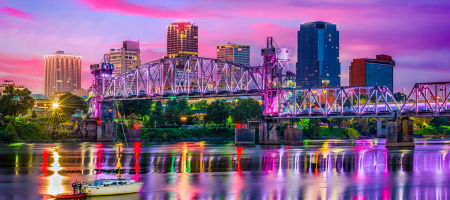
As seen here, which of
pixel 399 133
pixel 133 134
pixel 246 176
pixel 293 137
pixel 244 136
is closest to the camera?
pixel 246 176

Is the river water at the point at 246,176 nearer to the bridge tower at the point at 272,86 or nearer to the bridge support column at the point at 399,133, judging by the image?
the bridge support column at the point at 399,133

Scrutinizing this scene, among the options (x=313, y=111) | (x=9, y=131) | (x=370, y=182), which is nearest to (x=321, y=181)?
(x=370, y=182)

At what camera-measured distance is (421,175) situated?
7631cm

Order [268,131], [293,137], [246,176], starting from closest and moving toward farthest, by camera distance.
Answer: [246,176] < [293,137] < [268,131]

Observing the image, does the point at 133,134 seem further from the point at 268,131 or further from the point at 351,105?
the point at 351,105

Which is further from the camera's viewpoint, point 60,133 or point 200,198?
point 60,133

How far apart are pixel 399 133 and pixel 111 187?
321ft

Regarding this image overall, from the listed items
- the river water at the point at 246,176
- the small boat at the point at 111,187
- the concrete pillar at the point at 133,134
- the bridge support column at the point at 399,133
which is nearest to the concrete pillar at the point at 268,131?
the bridge support column at the point at 399,133

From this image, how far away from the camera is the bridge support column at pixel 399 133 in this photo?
14200 cm

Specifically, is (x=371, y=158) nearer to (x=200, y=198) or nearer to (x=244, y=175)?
(x=244, y=175)

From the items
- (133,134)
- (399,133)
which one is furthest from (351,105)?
(133,134)

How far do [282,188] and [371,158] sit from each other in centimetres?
4416

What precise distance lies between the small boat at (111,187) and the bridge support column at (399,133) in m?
93.0

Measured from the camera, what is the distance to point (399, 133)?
142625mm
